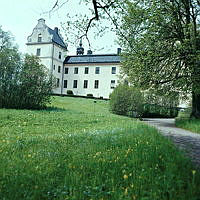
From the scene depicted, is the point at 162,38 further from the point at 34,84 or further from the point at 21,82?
the point at 21,82

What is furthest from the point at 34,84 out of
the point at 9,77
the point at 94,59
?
the point at 94,59

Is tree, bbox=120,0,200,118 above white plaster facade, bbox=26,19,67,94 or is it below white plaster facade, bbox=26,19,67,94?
below

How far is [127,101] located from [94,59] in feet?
108

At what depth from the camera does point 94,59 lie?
5284cm

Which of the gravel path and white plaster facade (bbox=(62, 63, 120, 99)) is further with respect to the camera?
white plaster facade (bbox=(62, 63, 120, 99))

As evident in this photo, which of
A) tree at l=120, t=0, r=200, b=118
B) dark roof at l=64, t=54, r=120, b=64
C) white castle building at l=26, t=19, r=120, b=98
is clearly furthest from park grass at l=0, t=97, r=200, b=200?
dark roof at l=64, t=54, r=120, b=64

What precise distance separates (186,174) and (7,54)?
15580 mm

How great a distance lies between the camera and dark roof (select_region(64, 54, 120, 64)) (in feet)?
168

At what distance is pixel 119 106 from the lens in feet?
72.1

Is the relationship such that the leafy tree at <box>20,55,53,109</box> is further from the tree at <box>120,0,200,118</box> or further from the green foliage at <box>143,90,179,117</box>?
the green foliage at <box>143,90,179,117</box>

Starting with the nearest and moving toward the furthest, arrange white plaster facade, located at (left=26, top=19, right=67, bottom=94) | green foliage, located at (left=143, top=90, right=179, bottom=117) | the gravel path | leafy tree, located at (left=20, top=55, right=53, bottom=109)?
the gravel path → leafy tree, located at (left=20, top=55, right=53, bottom=109) → green foliage, located at (left=143, top=90, right=179, bottom=117) → white plaster facade, located at (left=26, top=19, right=67, bottom=94)

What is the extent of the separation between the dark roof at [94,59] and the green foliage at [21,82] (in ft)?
113

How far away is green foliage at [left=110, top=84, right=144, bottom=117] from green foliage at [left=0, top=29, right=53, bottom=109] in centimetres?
700

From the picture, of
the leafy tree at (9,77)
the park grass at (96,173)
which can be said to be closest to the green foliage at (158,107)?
the leafy tree at (9,77)
